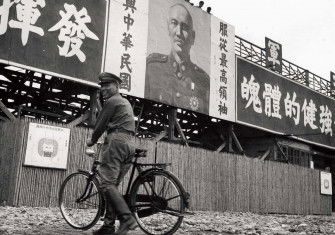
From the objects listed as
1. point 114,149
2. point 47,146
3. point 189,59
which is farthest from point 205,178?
point 114,149

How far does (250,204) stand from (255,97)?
5.72 meters

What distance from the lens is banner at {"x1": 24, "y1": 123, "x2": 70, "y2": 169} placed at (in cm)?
997

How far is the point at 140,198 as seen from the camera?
212 inches

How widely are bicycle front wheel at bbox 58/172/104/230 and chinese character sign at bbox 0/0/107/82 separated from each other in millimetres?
6398

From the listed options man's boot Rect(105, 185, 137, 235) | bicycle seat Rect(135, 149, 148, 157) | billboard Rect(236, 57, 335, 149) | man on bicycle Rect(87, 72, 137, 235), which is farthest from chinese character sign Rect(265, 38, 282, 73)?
man's boot Rect(105, 185, 137, 235)

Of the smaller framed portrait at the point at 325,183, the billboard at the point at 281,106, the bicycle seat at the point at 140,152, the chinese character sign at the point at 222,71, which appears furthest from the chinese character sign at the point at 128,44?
the smaller framed portrait at the point at 325,183

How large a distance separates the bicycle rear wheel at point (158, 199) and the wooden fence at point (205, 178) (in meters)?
5.22

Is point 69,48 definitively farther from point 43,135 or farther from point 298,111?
point 298,111

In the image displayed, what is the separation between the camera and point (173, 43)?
616 inches

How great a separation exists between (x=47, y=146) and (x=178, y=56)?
7.11 meters

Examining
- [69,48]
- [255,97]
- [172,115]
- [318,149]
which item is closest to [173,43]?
[172,115]

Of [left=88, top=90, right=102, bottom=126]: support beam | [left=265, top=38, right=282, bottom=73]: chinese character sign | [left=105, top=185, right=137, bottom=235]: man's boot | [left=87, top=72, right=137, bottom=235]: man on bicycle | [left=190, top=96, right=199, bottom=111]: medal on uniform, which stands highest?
[left=265, top=38, right=282, bottom=73]: chinese character sign

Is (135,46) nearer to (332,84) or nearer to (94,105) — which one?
(94,105)

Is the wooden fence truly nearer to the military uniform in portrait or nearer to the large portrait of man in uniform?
the military uniform in portrait
